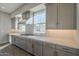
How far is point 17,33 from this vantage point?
2.75 metres

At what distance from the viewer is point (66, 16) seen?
2844 millimetres

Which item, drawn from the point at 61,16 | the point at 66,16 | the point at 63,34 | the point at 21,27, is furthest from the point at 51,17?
the point at 21,27

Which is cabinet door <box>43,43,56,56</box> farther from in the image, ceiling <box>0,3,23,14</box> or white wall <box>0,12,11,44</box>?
ceiling <box>0,3,23,14</box>

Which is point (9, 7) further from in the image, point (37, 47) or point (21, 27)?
point (37, 47)

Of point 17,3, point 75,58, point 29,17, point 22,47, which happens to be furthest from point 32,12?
point 75,58

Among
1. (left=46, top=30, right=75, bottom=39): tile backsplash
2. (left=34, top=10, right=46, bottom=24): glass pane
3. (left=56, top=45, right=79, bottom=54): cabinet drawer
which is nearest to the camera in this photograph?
(left=56, top=45, right=79, bottom=54): cabinet drawer

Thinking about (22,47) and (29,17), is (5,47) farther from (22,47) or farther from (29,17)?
(29,17)

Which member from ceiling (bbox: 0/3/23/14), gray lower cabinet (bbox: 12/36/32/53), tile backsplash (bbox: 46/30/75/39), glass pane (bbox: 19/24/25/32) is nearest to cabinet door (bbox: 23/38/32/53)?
gray lower cabinet (bbox: 12/36/32/53)

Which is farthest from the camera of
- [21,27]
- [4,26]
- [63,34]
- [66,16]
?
[63,34]

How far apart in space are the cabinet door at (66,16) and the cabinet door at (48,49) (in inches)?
19.3

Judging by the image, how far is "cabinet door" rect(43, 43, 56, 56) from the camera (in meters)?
2.61

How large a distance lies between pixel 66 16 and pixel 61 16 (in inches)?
4.2

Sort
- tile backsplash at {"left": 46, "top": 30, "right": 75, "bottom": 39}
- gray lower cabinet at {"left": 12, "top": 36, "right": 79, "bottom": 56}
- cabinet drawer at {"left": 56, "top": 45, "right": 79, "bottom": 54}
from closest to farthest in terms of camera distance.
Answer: cabinet drawer at {"left": 56, "top": 45, "right": 79, "bottom": 54} → gray lower cabinet at {"left": 12, "top": 36, "right": 79, "bottom": 56} → tile backsplash at {"left": 46, "top": 30, "right": 75, "bottom": 39}

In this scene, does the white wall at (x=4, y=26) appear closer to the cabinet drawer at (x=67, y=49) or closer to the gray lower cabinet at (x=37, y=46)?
the gray lower cabinet at (x=37, y=46)
